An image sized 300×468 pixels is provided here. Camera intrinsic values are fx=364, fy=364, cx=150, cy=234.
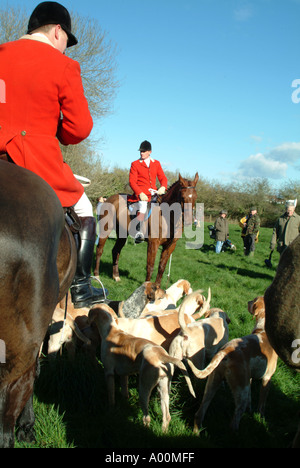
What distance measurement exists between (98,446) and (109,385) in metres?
0.73

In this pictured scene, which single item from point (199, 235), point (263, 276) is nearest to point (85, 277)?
point (263, 276)

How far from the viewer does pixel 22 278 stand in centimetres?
178

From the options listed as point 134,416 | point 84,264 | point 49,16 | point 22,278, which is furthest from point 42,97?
point 134,416

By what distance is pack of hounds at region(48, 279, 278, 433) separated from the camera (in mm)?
3262

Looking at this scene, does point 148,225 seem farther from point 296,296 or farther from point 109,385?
point 296,296

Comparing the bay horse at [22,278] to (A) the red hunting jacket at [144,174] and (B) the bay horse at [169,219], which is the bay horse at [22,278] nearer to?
(B) the bay horse at [169,219]

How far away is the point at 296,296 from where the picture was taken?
1.79 metres

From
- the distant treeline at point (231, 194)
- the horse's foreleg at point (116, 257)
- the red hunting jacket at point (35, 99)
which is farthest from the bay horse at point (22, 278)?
the distant treeline at point (231, 194)

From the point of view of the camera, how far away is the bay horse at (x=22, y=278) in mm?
1736

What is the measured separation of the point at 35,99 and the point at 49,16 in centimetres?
74

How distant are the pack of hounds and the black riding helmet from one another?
8.16 feet

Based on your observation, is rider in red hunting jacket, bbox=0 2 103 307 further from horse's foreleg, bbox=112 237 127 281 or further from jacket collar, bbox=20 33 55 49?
horse's foreleg, bbox=112 237 127 281

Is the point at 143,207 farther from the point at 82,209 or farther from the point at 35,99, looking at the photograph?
the point at 35,99

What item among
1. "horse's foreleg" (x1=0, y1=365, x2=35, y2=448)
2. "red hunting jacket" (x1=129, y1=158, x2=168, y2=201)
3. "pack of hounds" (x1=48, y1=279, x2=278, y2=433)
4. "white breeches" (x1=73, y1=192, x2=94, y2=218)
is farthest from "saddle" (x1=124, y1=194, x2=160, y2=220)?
"horse's foreleg" (x1=0, y1=365, x2=35, y2=448)
